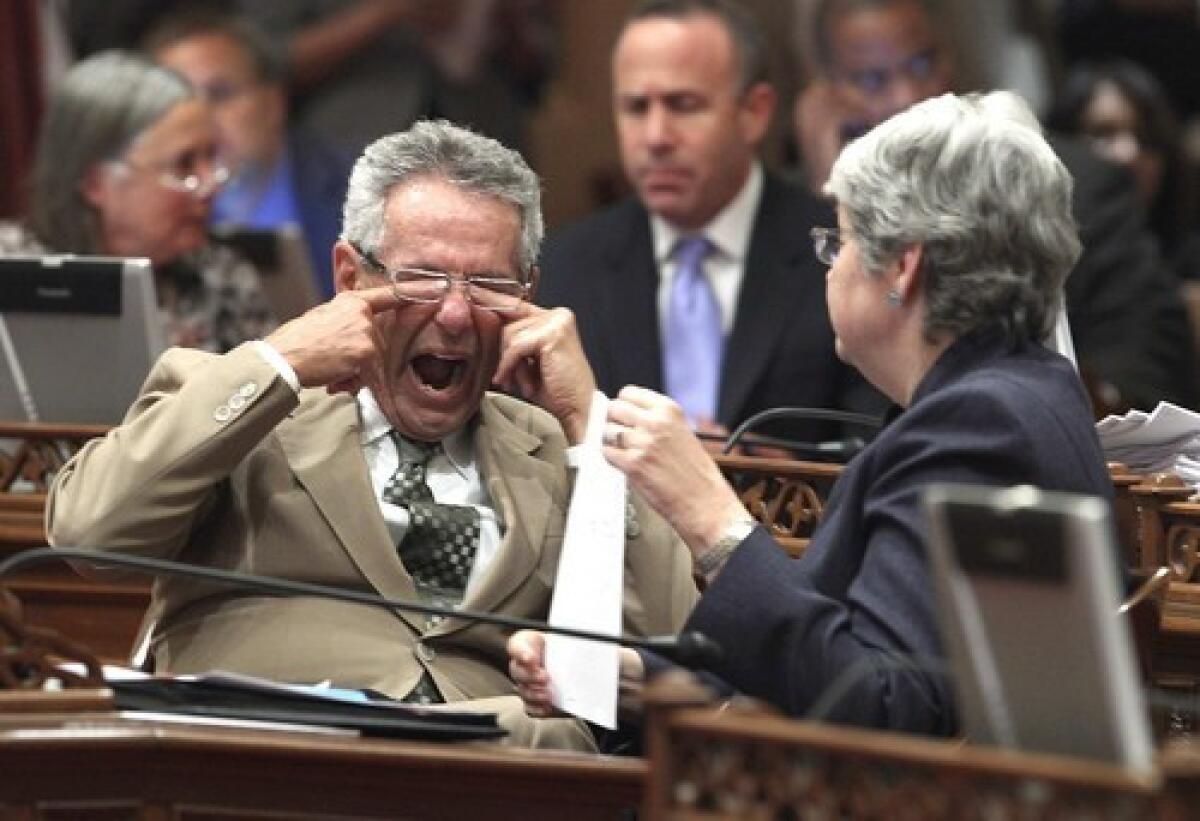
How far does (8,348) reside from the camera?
182 inches

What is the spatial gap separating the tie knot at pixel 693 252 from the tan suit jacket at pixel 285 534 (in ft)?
6.87

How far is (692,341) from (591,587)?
228 centimetres

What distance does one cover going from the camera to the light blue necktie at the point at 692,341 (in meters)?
5.79

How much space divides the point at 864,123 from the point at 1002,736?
3875 millimetres

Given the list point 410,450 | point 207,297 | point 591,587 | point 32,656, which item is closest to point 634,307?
point 207,297

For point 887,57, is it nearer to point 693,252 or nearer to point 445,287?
point 693,252

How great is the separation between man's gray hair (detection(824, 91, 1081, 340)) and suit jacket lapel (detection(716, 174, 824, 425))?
2.09 metres

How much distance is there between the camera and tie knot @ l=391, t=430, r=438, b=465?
3883 mm

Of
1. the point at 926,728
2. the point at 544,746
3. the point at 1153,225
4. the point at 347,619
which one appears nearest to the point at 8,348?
the point at 347,619

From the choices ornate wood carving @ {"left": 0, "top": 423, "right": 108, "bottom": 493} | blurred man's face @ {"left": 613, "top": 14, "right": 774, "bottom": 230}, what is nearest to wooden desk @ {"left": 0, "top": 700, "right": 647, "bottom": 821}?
ornate wood carving @ {"left": 0, "top": 423, "right": 108, "bottom": 493}

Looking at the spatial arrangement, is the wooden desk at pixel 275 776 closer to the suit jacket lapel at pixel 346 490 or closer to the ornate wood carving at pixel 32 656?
the ornate wood carving at pixel 32 656

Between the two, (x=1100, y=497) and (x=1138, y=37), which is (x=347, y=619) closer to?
(x=1100, y=497)

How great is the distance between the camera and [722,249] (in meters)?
5.92

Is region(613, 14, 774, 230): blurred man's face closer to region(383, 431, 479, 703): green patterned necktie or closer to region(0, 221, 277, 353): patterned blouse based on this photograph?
region(0, 221, 277, 353): patterned blouse
